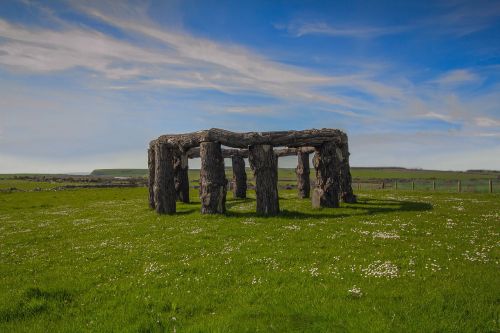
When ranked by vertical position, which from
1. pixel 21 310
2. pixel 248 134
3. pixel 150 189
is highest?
pixel 248 134

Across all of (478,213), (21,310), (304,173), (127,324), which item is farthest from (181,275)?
(304,173)

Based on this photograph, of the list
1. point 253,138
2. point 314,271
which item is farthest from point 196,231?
point 314,271

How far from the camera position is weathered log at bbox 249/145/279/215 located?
26.7 m

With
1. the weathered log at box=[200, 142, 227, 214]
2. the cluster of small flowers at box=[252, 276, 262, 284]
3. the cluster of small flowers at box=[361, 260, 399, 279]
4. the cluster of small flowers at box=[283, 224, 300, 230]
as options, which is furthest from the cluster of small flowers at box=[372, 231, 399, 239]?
the weathered log at box=[200, 142, 227, 214]

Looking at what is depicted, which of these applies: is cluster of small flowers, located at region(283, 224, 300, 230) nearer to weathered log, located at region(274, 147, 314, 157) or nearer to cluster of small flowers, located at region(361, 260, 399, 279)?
cluster of small flowers, located at region(361, 260, 399, 279)

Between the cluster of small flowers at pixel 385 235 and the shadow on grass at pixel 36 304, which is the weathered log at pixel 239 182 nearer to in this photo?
the cluster of small flowers at pixel 385 235

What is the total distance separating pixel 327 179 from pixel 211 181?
9995 millimetres

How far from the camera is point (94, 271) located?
1411 cm

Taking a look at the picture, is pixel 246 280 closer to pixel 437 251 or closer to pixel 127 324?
pixel 127 324

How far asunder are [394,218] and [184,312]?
686 inches

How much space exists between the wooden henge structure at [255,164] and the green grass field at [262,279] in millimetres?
5786

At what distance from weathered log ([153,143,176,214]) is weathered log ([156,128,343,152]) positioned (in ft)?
3.89

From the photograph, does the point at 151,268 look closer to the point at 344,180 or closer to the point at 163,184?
the point at 163,184

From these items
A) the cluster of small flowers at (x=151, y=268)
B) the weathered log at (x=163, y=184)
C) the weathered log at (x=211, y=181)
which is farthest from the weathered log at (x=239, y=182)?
the cluster of small flowers at (x=151, y=268)
